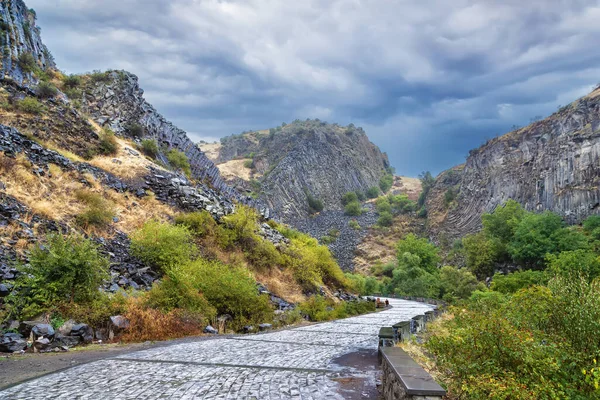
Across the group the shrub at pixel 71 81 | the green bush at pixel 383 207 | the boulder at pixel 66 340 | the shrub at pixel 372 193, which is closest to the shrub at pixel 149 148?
the shrub at pixel 71 81

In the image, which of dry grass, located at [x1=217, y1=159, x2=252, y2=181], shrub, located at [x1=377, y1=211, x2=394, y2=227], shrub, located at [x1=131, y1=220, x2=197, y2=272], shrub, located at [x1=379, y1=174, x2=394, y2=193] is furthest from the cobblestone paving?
shrub, located at [x1=379, y1=174, x2=394, y2=193]

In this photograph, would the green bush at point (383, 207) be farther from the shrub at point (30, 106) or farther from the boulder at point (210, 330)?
the boulder at point (210, 330)

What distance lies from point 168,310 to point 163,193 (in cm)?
1147

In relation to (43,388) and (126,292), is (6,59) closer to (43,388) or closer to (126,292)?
(126,292)

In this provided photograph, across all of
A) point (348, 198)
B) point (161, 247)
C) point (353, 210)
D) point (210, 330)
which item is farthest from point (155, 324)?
point (348, 198)

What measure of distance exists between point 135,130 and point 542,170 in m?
57.6

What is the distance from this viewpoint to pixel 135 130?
31047 mm

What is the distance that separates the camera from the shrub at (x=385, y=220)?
294 ft

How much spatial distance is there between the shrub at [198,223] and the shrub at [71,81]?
812 inches

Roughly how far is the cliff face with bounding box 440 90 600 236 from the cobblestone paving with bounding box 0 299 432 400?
54.2 m

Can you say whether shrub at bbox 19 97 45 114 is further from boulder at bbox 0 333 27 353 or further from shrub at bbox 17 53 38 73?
boulder at bbox 0 333 27 353

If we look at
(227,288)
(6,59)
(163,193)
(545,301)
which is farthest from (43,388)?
(6,59)

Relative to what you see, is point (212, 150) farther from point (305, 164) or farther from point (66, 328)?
point (66, 328)

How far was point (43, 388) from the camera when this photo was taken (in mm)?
5703
